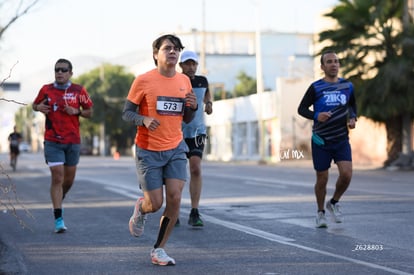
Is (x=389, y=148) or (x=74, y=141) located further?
(x=389, y=148)

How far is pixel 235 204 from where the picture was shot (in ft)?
47.8

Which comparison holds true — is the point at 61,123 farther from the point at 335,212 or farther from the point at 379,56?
the point at 379,56

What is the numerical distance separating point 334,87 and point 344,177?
102 centimetres

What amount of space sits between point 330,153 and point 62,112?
315cm

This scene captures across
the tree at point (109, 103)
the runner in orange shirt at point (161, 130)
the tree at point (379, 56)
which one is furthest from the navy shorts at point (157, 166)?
the tree at point (109, 103)

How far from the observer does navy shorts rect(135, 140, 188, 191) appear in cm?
769

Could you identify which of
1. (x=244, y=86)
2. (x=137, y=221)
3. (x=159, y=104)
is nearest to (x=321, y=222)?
(x=137, y=221)

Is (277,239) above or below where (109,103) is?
below

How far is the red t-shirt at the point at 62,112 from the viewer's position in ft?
34.9

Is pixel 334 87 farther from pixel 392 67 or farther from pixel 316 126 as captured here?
pixel 392 67

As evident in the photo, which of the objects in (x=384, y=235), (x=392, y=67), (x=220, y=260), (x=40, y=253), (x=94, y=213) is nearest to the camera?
(x=220, y=260)

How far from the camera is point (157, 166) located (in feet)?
25.2

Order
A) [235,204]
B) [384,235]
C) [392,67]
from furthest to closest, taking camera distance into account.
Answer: [392,67] < [235,204] < [384,235]

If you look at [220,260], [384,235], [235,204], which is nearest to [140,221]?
[220,260]
